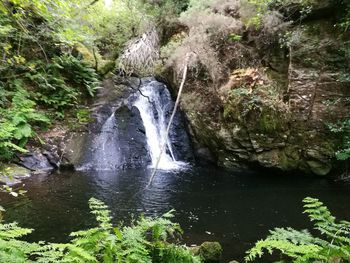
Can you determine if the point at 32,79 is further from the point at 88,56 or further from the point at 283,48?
the point at 283,48

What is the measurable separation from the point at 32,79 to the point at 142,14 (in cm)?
589

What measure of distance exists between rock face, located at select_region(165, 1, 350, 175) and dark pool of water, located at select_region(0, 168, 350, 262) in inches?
33.8

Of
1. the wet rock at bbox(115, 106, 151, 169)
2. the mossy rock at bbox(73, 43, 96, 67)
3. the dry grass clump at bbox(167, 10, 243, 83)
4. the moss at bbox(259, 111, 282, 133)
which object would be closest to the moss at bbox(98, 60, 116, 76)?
the mossy rock at bbox(73, 43, 96, 67)

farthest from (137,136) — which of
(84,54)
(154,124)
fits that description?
(84,54)

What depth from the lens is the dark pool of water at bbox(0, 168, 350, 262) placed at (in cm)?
667

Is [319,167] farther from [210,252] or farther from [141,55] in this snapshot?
[141,55]

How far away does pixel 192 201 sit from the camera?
8.55m

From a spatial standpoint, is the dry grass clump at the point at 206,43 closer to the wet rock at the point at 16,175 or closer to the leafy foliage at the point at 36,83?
the leafy foliage at the point at 36,83

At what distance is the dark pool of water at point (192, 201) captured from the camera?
21.9ft

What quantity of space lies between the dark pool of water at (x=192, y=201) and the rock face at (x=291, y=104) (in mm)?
859

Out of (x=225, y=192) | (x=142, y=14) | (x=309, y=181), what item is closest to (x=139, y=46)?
(x=142, y=14)

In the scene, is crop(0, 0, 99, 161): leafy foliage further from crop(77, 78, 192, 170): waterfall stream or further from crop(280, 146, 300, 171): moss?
crop(280, 146, 300, 171): moss

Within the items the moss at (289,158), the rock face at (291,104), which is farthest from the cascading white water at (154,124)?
the moss at (289,158)

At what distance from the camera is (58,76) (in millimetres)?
13742
